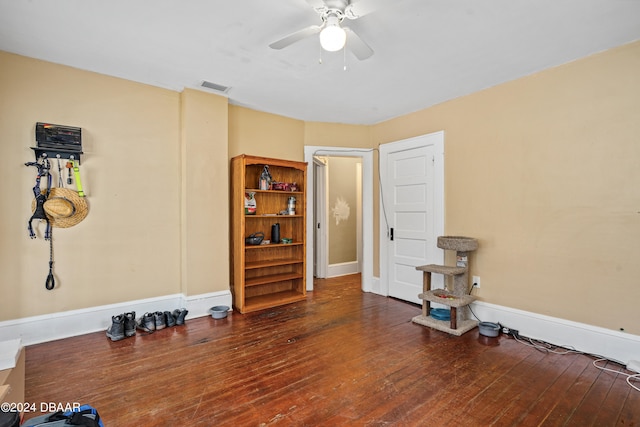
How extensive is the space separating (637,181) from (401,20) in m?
2.32

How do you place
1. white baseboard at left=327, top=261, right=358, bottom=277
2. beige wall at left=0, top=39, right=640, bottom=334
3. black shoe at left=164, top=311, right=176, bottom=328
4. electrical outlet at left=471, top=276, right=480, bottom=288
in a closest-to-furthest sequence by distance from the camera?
beige wall at left=0, top=39, right=640, bottom=334 → black shoe at left=164, top=311, right=176, bottom=328 → electrical outlet at left=471, top=276, right=480, bottom=288 → white baseboard at left=327, top=261, right=358, bottom=277

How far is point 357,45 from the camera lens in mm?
2156

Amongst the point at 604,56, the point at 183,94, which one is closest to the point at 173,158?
the point at 183,94

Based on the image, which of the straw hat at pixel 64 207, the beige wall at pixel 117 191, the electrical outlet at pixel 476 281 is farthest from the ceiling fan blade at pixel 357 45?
the straw hat at pixel 64 207

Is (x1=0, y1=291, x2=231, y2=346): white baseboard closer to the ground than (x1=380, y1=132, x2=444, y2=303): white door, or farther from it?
closer to the ground

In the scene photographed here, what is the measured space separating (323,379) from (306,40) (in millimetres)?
2686

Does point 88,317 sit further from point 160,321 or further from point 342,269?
point 342,269

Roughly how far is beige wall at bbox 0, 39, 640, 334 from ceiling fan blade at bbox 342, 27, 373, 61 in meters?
1.94

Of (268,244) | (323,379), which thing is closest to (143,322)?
(268,244)

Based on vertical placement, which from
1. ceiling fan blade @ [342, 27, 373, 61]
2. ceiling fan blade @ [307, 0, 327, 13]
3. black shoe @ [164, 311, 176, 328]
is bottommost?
black shoe @ [164, 311, 176, 328]

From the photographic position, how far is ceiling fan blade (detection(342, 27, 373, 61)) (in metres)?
2.05

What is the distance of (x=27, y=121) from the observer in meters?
2.86

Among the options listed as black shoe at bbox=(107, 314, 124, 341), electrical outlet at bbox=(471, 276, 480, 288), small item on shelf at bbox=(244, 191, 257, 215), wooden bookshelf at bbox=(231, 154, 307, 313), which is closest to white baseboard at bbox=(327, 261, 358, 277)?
wooden bookshelf at bbox=(231, 154, 307, 313)

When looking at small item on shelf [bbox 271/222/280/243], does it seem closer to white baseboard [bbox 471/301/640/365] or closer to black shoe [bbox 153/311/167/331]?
black shoe [bbox 153/311/167/331]
